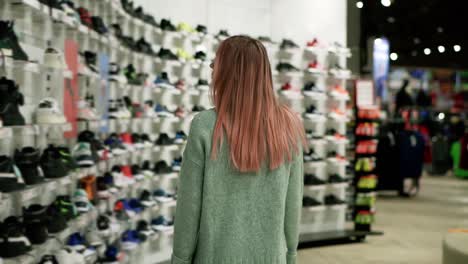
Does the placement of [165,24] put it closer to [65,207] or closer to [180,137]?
[180,137]

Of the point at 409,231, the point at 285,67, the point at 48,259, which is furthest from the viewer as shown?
the point at 409,231

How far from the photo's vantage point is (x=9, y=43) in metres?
4.05

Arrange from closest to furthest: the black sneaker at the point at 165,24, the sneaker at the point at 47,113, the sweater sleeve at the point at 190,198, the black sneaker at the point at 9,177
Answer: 1. the sweater sleeve at the point at 190,198
2. the black sneaker at the point at 9,177
3. the sneaker at the point at 47,113
4. the black sneaker at the point at 165,24

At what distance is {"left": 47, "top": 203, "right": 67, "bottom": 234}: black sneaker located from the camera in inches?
179

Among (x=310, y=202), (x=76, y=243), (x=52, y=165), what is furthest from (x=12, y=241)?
(x=310, y=202)

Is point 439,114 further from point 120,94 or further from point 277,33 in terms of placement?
point 120,94

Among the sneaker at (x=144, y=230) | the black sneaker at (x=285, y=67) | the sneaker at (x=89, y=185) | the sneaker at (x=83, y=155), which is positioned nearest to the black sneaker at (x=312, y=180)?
the black sneaker at (x=285, y=67)

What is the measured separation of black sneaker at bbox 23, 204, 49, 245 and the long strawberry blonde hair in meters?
2.25

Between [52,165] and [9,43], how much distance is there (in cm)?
96

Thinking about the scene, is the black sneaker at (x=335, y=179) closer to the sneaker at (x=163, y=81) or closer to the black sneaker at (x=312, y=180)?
the black sneaker at (x=312, y=180)

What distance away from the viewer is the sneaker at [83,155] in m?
5.46

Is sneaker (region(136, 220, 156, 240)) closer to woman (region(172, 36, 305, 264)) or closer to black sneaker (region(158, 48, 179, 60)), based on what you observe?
black sneaker (region(158, 48, 179, 60))

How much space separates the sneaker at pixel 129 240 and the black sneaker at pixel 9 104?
2740mm

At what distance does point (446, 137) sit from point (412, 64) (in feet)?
8.85
